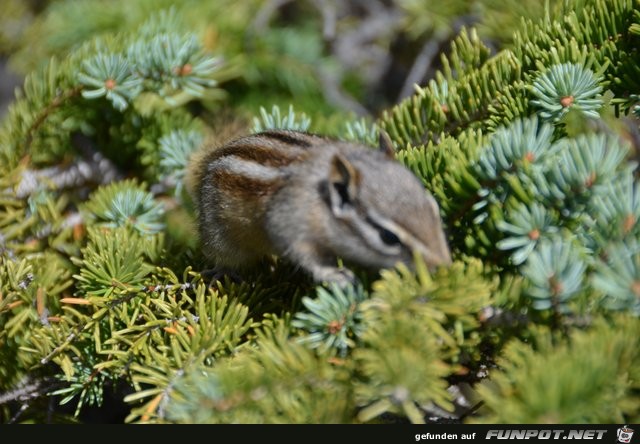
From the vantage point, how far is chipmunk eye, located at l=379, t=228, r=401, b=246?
1205 mm

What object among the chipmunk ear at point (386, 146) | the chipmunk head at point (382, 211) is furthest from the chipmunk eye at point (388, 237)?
the chipmunk ear at point (386, 146)

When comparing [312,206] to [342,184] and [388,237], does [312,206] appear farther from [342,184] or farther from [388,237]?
[388,237]

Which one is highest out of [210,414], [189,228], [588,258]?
[189,228]

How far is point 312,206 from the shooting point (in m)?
1.39

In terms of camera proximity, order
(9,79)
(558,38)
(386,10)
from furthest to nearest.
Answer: (9,79) < (386,10) < (558,38)

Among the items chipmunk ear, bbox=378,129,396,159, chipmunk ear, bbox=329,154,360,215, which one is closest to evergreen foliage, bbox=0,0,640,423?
chipmunk ear, bbox=378,129,396,159

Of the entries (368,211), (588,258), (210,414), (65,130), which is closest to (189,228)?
(65,130)

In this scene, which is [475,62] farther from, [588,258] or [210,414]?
[210,414]

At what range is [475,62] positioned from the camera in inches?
61.3

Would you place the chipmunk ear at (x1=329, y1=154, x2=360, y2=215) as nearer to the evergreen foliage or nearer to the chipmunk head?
the chipmunk head

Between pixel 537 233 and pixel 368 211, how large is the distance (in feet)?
1.10

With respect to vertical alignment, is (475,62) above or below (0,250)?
above

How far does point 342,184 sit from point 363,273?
0.18 metres

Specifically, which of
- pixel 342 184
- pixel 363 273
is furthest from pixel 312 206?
pixel 363 273
